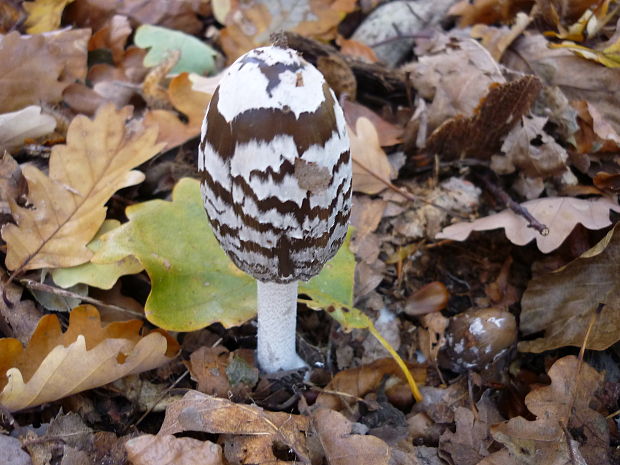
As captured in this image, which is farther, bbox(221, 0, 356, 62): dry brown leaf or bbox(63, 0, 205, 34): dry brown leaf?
bbox(221, 0, 356, 62): dry brown leaf

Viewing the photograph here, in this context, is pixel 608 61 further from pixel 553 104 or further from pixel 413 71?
pixel 413 71

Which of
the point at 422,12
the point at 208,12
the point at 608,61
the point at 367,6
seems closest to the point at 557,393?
the point at 608,61

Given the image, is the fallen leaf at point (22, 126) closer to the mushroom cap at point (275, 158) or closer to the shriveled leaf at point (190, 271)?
the shriveled leaf at point (190, 271)

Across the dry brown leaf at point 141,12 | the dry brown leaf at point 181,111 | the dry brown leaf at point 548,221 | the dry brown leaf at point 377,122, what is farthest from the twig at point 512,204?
the dry brown leaf at point 141,12

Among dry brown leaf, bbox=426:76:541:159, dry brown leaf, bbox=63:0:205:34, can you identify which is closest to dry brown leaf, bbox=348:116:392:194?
dry brown leaf, bbox=426:76:541:159

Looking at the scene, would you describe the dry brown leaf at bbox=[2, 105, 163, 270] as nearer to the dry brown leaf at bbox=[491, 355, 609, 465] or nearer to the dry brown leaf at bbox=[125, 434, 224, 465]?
the dry brown leaf at bbox=[125, 434, 224, 465]

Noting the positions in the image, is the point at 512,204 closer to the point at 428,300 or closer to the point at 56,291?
the point at 428,300
